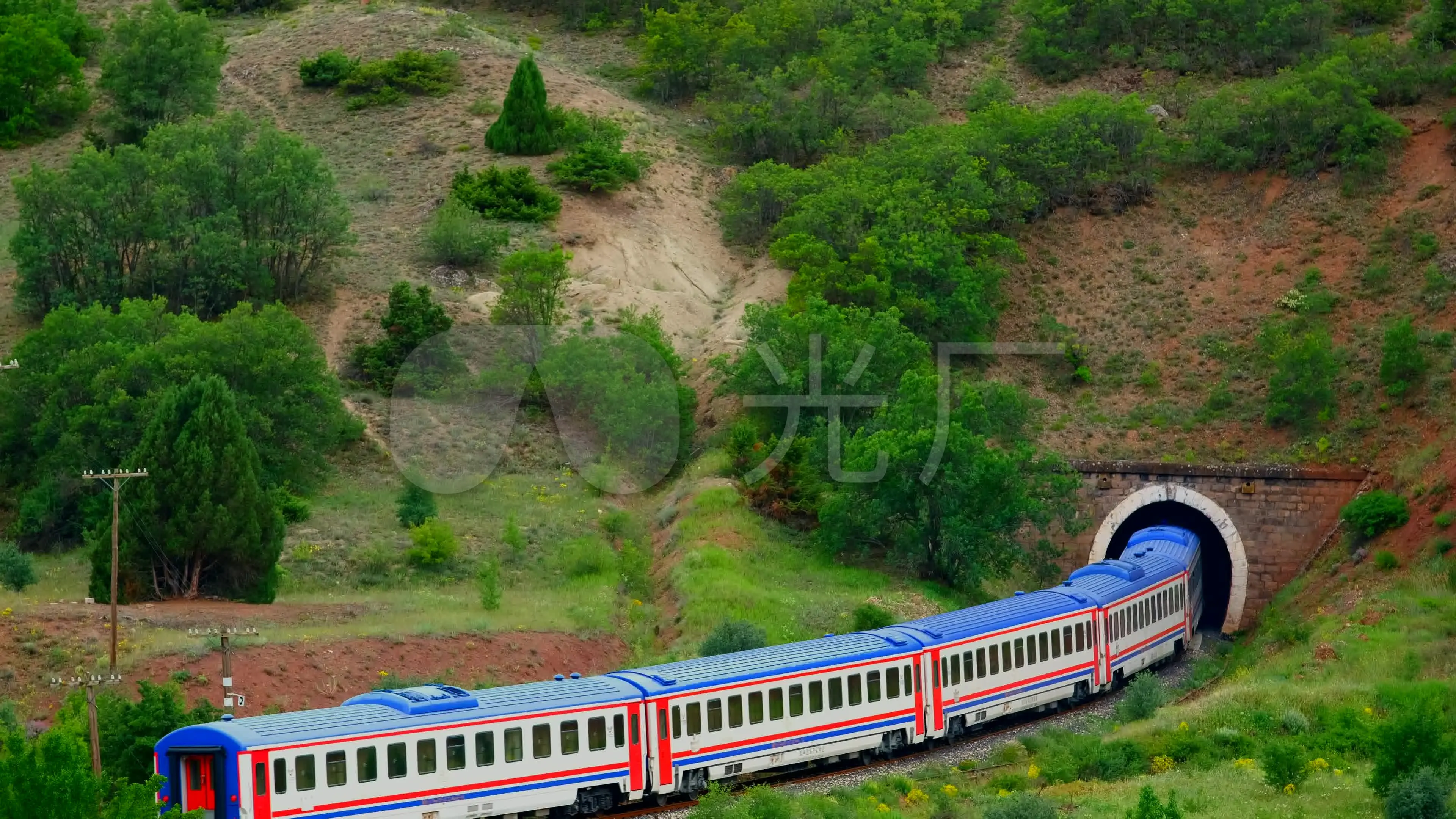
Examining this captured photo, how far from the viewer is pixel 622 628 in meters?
43.8

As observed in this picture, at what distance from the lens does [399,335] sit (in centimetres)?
5781

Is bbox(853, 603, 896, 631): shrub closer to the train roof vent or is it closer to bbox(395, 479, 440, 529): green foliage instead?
bbox(395, 479, 440, 529): green foliage

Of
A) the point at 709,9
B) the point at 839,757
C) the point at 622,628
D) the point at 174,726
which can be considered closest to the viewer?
the point at 174,726

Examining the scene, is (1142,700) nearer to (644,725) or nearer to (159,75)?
→ (644,725)

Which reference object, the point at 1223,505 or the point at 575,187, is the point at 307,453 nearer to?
the point at 575,187

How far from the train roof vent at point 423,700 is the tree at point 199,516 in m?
13.8

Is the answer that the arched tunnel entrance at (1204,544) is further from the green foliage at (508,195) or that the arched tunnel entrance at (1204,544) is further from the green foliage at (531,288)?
the green foliage at (508,195)

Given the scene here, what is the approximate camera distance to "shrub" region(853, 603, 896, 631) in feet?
137

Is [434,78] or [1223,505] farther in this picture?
[434,78]

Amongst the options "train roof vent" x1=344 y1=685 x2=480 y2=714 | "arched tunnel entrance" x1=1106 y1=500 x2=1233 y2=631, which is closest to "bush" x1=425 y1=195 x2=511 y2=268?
"arched tunnel entrance" x1=1106 y1=500 x2=1233 y2=631

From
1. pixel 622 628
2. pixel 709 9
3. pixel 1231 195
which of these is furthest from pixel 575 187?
pixel 622 628

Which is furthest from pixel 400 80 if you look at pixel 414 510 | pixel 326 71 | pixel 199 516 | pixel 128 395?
pixel 199 516

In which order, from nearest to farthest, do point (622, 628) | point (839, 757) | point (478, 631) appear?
point (839, 757) < point (478, 631) < point (622, 628)

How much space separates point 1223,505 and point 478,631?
23.2 metres
